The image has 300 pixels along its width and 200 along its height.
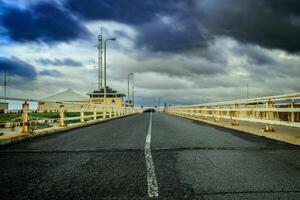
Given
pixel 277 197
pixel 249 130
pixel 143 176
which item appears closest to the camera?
pixel 277 197

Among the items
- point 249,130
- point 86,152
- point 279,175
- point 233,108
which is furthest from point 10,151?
point 233,108

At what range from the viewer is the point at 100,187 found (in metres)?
4.19

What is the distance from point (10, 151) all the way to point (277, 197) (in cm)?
645

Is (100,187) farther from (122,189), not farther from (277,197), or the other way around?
(277,197)

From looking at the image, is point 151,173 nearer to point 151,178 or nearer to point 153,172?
point 153,172

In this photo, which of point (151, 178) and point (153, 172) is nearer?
point (151, 178)

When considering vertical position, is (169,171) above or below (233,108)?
below

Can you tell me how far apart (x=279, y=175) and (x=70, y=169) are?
3.43m

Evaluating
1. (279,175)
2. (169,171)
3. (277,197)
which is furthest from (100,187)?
(279,175)

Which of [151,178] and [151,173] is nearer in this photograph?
[151,178]

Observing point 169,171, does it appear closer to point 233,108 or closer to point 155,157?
point 155,157

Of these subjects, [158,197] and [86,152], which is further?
[86,152]

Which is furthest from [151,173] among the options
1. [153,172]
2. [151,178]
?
[151,178]

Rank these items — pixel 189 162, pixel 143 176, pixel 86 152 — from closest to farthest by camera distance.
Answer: pixel 143 176
pixel 189 162
pixel 86 152
